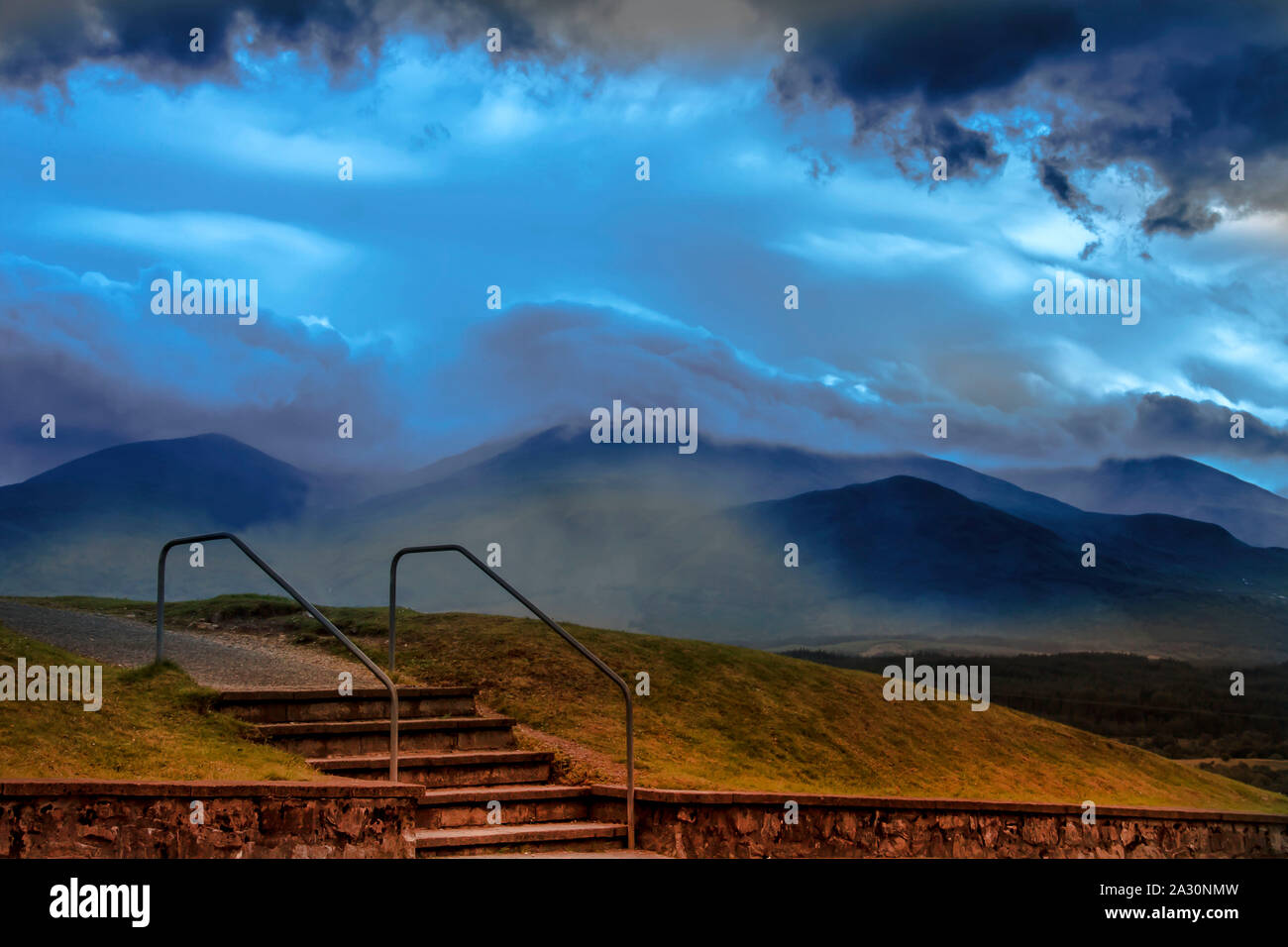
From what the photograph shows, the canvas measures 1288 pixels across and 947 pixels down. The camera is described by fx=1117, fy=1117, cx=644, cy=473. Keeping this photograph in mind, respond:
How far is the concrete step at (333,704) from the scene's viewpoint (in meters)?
9.52

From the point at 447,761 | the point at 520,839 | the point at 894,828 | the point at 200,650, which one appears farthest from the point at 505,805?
the point at 200,650

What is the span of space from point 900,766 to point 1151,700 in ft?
111

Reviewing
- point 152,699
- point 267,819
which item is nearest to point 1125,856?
point 267,819

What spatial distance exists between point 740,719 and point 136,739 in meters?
6.40

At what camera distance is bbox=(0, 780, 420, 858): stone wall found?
630 cm

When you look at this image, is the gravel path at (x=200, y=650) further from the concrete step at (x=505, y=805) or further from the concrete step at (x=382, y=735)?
the concrete step at (x=505, y=805)

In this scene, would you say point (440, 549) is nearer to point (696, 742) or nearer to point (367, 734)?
point (367, 734)

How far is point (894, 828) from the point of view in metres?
9.09

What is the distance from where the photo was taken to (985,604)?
129500 mm

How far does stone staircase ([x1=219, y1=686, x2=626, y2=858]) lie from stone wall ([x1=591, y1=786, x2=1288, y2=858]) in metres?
0.37

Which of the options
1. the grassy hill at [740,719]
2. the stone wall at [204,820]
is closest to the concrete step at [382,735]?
the grassy hill at [740,719]

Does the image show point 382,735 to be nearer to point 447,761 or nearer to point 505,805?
point 447,761

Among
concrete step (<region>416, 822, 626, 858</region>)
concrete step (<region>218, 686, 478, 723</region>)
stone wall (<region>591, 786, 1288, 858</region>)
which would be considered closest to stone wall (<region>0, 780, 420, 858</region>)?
concrete step (<region>416, 822, 626, 858</region>)

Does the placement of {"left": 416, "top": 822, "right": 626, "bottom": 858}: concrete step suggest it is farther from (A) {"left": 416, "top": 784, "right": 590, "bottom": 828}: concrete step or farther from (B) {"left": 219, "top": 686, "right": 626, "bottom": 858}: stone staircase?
(A) {"left": 416, "top": 784, "right": 590, "bottom": 828}: concrete step
